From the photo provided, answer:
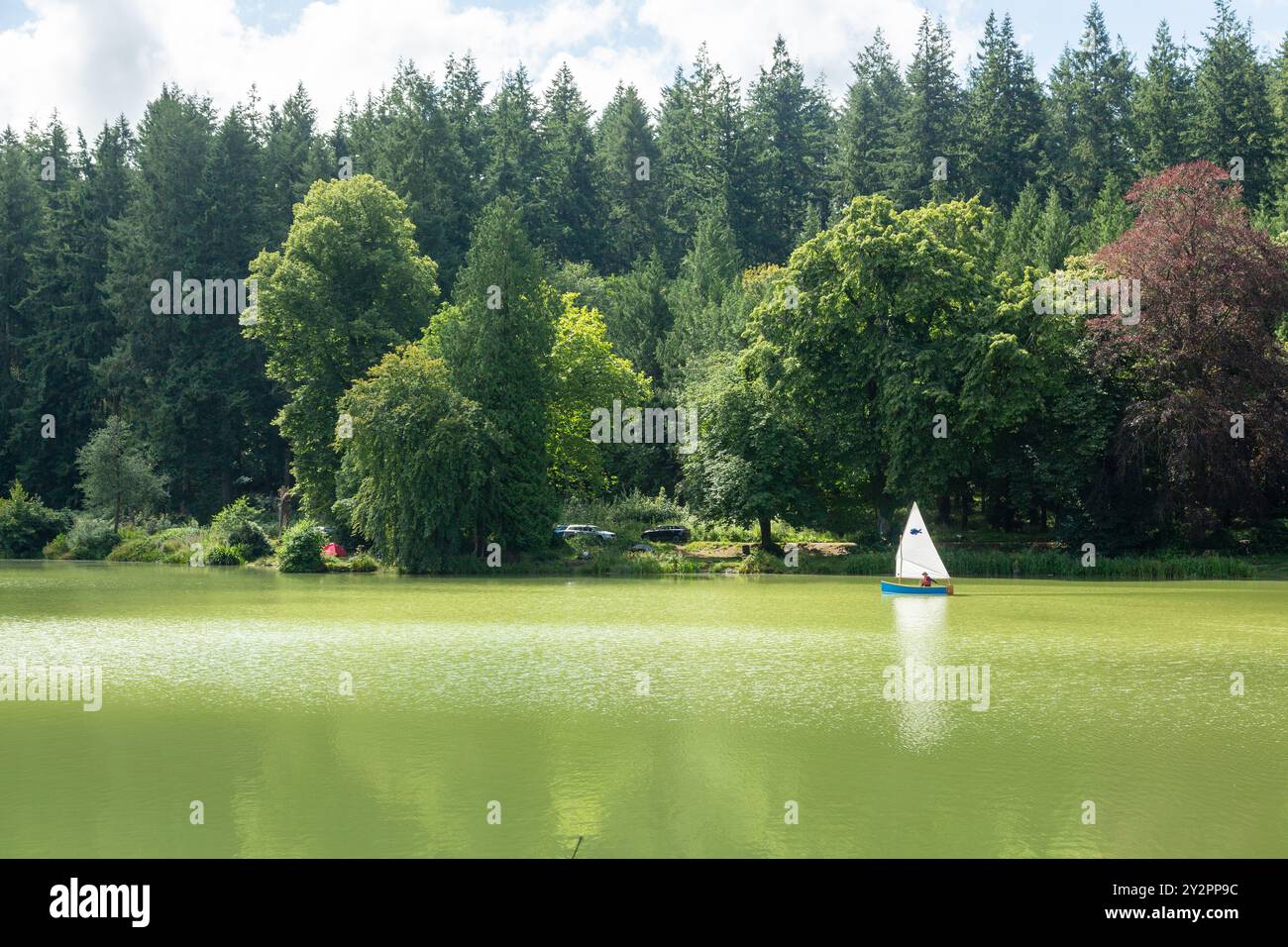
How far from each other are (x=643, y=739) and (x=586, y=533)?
39658 mm

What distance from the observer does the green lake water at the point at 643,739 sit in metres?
11.2

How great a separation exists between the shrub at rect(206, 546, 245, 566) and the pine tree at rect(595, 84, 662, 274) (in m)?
48.9

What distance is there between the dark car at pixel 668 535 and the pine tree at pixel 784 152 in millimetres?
42377

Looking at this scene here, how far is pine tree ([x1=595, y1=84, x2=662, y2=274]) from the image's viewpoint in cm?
9844

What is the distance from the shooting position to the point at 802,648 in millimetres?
23969

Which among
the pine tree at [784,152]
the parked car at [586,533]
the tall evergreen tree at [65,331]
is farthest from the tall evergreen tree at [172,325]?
the pine tree at [784,152]

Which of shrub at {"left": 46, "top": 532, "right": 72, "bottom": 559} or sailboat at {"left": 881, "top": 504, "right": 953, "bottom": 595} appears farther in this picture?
shrub at {"left": 46, "top": 532, "right": 72, "bottom": 559}

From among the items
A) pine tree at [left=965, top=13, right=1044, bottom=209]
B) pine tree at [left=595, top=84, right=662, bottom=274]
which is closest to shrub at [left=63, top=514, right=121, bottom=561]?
pine tree at [left=595, top=84, right=662, bottom=274]

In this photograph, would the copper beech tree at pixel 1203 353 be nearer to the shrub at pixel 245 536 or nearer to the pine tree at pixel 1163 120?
the pine tree at pixel 1163 120

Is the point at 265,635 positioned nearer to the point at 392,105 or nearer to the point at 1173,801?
the point at 1173,801

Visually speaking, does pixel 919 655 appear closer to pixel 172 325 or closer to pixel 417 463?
pixel 417 463

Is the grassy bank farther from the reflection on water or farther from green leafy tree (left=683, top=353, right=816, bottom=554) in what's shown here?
the reflection on water

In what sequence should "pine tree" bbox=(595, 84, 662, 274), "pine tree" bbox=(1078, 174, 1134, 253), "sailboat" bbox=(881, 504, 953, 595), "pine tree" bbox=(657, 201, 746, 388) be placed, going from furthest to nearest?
"pine tree" bbox=(595, 84, 662, 274), "pine tree" bbox=(657, 201, 746, 388), "pine tree" bbox=(1078, 174, 1134, 253), "sailboat" bbox=(881, 504, 953, 595)

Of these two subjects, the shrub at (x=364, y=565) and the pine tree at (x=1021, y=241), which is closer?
the shrub at (x=364, y=565)
